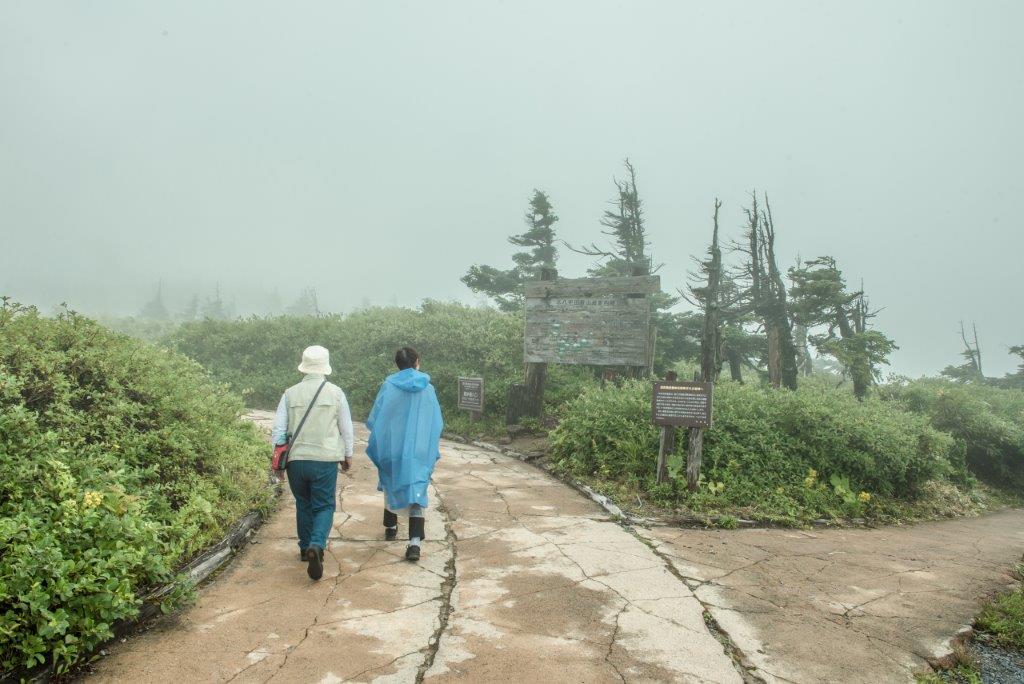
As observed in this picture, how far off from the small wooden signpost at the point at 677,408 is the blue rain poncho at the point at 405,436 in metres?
3.30

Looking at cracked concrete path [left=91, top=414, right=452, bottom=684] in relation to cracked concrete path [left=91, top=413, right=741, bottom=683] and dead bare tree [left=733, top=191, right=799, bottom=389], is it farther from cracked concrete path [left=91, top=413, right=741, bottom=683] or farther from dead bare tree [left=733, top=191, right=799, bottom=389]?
dead bare tree [left=733, top=191, right=799, bottom=389]

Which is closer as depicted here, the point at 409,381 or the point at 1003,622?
the point at 1003,622

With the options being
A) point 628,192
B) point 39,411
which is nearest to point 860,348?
point 628,192

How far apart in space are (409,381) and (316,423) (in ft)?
2.93

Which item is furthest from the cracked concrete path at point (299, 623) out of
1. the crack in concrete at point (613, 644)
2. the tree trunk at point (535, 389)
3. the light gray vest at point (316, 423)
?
the tree trunk at point (535, 389)

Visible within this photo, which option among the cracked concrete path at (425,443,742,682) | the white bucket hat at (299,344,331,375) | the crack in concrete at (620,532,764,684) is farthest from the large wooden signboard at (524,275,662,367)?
the white bucket hat at (299,344,331,375)

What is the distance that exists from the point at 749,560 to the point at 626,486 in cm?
228

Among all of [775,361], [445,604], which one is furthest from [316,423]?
[775,361]

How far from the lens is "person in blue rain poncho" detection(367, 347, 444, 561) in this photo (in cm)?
507

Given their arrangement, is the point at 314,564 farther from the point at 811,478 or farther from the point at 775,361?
the point at 775,361

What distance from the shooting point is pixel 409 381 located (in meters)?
5.23

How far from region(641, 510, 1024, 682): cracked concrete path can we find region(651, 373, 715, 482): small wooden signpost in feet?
4.27

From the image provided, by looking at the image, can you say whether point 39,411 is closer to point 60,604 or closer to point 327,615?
point 60,604

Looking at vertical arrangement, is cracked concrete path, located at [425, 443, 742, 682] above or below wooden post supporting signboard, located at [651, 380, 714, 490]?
below
